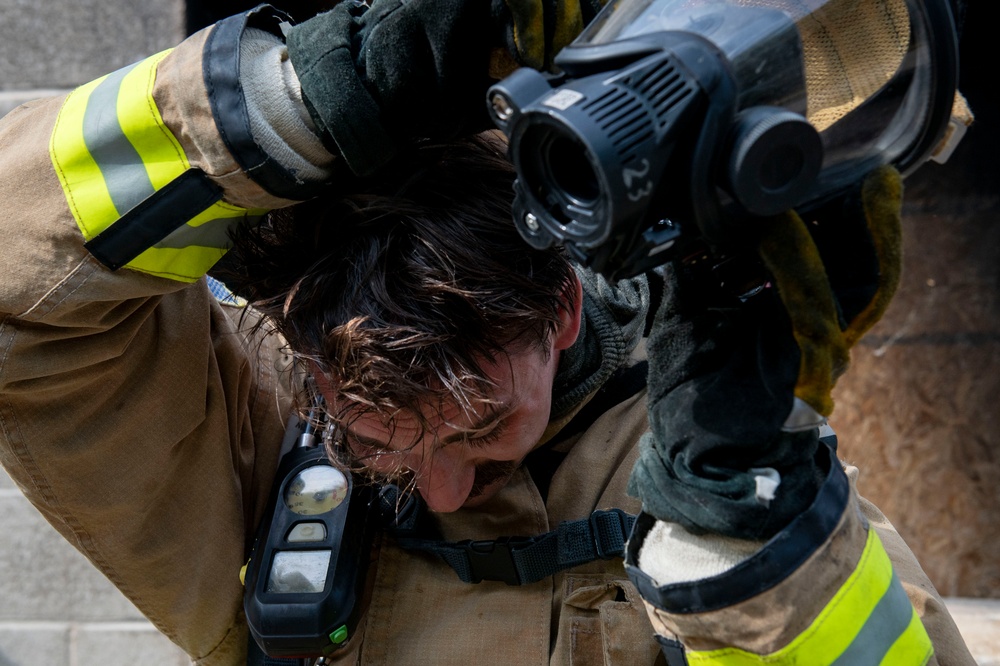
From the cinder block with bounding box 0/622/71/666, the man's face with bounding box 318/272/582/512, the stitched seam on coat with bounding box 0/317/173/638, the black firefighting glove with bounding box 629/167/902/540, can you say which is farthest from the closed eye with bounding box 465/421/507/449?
the cinder block with bounding box 0/622/71/666

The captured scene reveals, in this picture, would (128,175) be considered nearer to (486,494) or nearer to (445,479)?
(445,479)

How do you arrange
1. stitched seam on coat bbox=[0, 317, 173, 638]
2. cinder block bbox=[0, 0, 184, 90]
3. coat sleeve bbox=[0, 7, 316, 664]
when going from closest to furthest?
coat sleeve bbox=[0, 7, 316, 664]
stitched seam on coat bbox=[0, 317, 173, 638]
cinder block bbox=[0, 0, 184, 90]

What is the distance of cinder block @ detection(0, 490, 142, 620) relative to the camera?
2.46 metres

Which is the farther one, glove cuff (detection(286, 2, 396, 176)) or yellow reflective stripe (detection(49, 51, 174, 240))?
yellow reflective stripe (detection(49, 51, 174, 240))

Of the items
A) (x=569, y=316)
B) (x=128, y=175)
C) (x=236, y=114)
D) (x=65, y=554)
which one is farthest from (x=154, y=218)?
(x=65, y=554)

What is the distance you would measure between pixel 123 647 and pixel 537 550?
1.63m

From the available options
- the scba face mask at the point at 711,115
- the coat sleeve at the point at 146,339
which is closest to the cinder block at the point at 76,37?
the coat sleeve at the point at 146,339

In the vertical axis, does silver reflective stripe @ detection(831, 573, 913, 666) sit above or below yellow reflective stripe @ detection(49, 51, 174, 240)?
below

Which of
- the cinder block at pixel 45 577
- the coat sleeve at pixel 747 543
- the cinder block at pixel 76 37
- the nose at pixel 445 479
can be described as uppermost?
the cinder block at pixel 76 37

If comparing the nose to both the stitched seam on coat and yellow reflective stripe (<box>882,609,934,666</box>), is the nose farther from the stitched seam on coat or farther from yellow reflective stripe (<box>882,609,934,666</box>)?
yellow reflective stripe (<box>882,609,934,666</box>)

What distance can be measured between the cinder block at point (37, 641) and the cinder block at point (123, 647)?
0.12ft

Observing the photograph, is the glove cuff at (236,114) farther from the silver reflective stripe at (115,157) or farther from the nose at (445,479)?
the nose at (445,479)

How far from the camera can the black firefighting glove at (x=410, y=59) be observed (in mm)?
933

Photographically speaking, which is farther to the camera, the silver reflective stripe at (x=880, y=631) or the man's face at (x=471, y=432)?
the man's face at (x=471, y=432)
